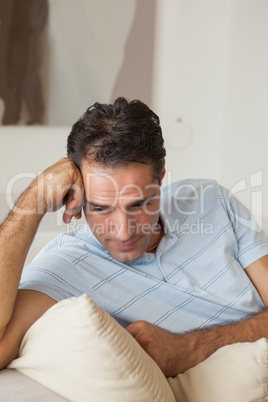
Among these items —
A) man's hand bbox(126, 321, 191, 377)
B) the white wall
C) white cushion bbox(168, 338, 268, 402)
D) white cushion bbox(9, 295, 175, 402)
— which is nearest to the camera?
white cushion bbox(9, 295, 175, 402)

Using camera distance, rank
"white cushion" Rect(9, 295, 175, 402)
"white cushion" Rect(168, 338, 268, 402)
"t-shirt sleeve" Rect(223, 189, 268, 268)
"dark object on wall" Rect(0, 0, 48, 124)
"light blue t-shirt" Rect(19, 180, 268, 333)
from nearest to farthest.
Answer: "white cushion" Rect(9, 295, 175, 402) → "white cushion" Rect(168, 338, 268, 402) → "light blue t-shirt" Rect(19, 180, 268, 333) → "t-shirt sleeve" Rect(223, 189, 268, 268) → "dark object on wall" Rect(0, 0, 48, 124)

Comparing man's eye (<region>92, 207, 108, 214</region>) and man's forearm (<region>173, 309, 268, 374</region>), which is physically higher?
man's eye (<region>92, 207, 108, 214</region>)

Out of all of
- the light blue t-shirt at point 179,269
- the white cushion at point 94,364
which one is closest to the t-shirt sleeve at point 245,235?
the light blue t-shirt at point 179,269

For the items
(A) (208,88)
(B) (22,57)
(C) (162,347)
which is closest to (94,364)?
(C) (162,347)

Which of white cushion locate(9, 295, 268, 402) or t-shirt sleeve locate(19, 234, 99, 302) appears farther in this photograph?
t-shirt sleeve locate(19, 234, 99, 302)

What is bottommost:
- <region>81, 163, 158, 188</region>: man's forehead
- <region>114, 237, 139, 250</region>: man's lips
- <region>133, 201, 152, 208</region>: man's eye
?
<region>114, 237, 139, 250</region>: man's lips

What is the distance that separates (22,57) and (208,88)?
1.45 metres

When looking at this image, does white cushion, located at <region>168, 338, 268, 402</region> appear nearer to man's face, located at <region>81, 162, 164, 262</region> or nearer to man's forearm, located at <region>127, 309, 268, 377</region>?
man's forearm, located at <region>127, 309, 268, 377</region>

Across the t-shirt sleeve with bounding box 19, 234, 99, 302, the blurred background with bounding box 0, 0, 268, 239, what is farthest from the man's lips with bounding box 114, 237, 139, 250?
the blurred background with bounding box 0, 0, 268, 239

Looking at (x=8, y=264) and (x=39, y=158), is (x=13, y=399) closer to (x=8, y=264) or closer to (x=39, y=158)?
(x=8, y=264)

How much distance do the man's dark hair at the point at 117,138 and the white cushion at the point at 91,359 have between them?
23.1 inches

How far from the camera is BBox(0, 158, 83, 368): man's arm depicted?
123 cm

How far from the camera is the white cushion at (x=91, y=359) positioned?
1.03m

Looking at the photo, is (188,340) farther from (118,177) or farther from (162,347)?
(118,177)
